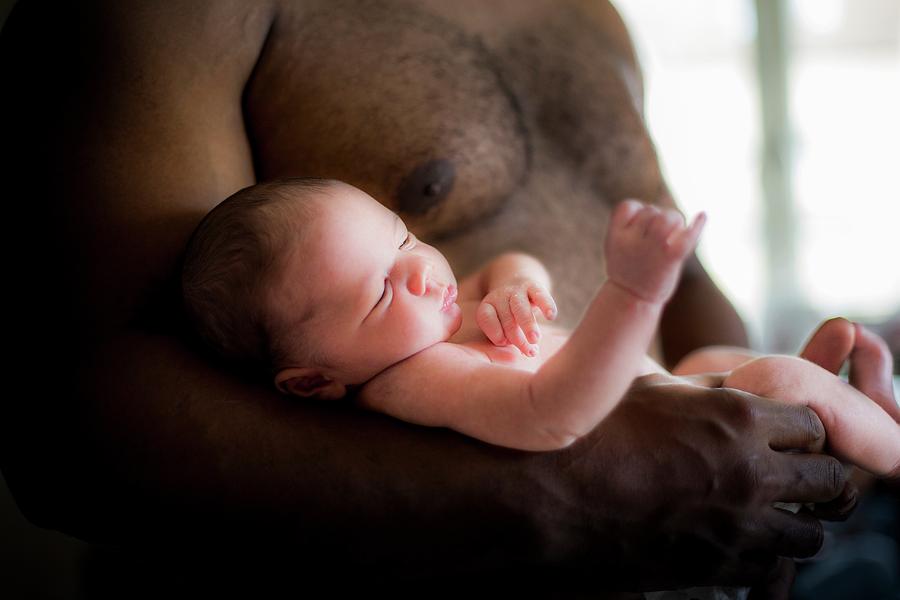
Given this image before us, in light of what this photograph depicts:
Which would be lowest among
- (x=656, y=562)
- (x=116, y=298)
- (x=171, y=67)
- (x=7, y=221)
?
(x=656, y=562)

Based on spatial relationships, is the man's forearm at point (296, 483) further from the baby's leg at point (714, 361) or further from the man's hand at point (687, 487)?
the baby's leg at point (714, 361)

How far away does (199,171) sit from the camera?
98 cm

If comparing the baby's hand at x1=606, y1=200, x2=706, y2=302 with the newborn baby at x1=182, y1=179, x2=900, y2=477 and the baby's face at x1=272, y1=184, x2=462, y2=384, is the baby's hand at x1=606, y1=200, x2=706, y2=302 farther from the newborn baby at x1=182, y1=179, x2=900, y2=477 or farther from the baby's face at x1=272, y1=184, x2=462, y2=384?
the baby's face at x1=272, y1=184, x2=462, y2=384

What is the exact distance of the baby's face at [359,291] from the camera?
32.5 inches

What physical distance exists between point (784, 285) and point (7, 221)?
13.6 feet

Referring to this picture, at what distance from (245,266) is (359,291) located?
0.41ft

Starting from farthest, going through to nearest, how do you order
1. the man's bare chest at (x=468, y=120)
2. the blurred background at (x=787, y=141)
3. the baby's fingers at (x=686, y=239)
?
the blurred background at (x=787, y=141), the man's bare chest at (x=468, y=120), the baby's fingers at (x=686, y=239)

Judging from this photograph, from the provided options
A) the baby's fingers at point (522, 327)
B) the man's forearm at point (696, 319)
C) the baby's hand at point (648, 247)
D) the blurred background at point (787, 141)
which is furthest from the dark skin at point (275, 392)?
the blurred background at point (787, 141)

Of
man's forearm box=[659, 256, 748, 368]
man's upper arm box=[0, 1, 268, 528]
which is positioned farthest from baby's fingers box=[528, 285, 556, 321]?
man's forearm box=[659, 256, 748, 368]

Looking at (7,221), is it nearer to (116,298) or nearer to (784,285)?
(116,298)

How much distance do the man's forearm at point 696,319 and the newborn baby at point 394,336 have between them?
53 centimetres

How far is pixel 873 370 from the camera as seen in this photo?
0.99 meters

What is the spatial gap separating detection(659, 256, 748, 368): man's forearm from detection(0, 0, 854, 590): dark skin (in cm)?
57

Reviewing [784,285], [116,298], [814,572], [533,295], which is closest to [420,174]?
[533,295]
